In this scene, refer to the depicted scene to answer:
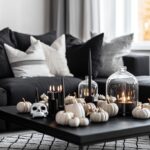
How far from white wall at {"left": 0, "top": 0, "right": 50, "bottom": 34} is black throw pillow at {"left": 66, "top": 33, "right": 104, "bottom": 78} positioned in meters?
1.07

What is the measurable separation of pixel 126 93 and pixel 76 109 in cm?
50

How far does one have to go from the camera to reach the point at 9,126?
351 centimetres

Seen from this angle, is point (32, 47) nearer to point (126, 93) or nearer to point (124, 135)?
point (126, 93)

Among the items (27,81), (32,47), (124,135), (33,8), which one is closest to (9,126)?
(27,81)

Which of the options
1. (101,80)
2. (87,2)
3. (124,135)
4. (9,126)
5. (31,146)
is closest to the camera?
(124,135)

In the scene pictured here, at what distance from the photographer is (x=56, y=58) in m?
4.24

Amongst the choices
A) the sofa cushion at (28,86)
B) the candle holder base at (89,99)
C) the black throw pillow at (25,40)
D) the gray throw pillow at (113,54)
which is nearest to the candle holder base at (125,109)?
the candle holder base at (89,99)

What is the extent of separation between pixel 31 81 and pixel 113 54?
3.60 ft

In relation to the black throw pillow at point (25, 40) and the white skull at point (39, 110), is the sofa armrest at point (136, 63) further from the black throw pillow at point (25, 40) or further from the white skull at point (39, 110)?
the white skull at point (39, 110)

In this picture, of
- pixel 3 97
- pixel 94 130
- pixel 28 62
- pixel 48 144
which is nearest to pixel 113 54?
pixel 28 62

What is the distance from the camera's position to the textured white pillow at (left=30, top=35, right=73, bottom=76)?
4207 millimetres

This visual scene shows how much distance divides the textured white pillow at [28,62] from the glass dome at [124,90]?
1.18 meters

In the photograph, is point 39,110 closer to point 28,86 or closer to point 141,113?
point 141,113

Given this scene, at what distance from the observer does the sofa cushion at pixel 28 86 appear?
3459 mm
